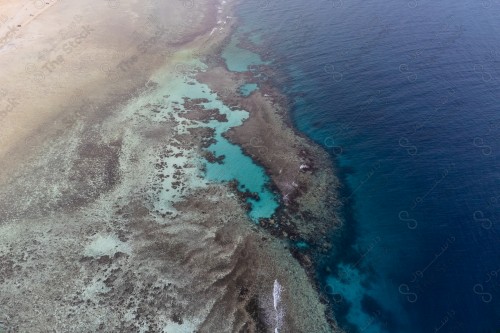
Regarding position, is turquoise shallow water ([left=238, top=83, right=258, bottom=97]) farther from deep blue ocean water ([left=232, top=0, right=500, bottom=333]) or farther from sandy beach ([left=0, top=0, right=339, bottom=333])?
deep blue ocean water ([left=232, top=0, right=500, bottom=333])

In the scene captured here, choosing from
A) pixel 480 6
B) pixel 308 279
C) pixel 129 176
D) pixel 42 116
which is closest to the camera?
pixel 308 279

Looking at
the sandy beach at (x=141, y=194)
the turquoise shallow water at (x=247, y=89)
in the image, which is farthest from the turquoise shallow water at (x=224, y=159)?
the turquoise shallow water at (x=247, y=89)

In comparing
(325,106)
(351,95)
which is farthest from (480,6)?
(325,106)

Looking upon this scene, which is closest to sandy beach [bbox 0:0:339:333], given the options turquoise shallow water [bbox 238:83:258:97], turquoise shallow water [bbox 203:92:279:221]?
turquoise shallow water [bbox 203:92:279:221]

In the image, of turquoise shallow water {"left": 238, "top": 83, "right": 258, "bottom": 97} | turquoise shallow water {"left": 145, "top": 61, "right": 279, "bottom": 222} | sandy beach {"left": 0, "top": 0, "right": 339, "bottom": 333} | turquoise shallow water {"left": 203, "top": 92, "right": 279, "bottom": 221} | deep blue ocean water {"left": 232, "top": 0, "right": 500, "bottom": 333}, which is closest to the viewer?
sandy beach {"left": 0, "top": 0, "right": 339, "bottom": 333}

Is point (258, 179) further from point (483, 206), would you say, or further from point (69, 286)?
point (483, 206)

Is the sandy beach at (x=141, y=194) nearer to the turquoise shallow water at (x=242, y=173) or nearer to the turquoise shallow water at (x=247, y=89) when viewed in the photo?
the turquoise shallow water at (x=242, y=173)
